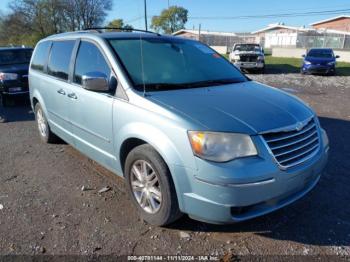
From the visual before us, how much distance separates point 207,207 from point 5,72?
9.16 m

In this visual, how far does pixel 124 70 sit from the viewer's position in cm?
351

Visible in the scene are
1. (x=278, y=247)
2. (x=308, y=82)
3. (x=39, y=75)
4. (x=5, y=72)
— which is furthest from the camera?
(x=308, y=82)

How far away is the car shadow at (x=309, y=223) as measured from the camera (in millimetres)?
3123

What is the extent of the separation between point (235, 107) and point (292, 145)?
23.8 inches

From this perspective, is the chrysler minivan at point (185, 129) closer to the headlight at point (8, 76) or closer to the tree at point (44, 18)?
the headlight at point (8, 76)

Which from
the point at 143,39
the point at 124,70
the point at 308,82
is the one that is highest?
the point at 143,39

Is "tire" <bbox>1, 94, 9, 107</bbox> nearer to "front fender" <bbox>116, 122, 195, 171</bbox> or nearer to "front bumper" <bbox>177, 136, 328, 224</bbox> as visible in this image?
"front fender" <bbox>116, 122, 195, 171</bbox>

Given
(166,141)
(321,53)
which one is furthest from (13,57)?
(321,53)

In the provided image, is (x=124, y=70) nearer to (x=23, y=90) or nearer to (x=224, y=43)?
(x=23, y=90)

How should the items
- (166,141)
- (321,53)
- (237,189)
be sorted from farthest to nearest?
(321,53) → (166,141) → (237,189)

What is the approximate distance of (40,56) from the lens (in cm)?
579

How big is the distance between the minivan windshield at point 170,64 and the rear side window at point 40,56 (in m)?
2.16

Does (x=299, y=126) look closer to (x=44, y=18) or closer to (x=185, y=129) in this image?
(x=185, y=129)

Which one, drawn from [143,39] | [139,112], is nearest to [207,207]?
[139,112]
